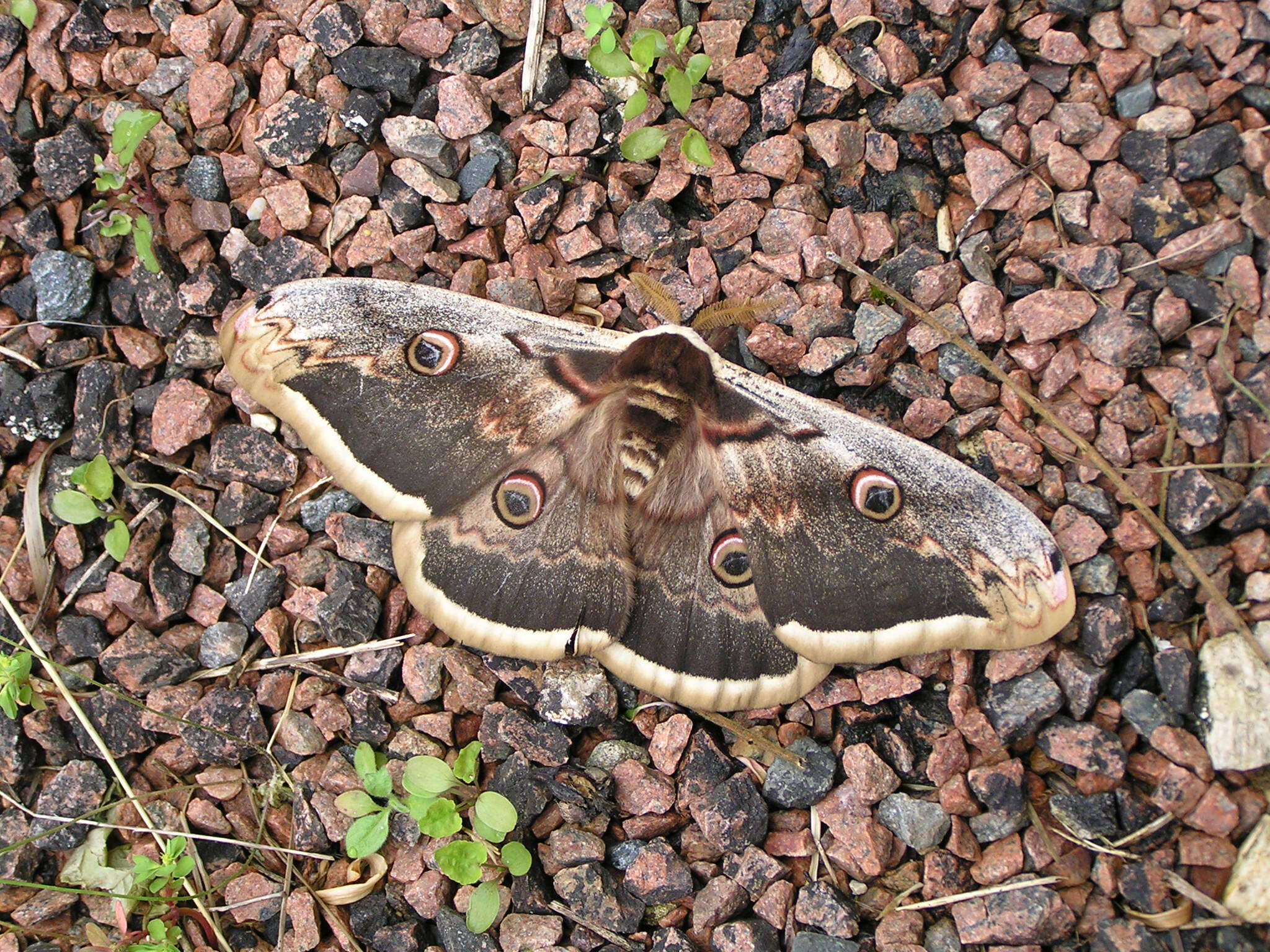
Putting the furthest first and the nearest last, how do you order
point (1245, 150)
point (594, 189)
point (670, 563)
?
point (594, 189), point (1245, 150), point (670, 563)

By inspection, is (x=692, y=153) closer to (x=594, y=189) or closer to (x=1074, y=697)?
(x=594, y=189)

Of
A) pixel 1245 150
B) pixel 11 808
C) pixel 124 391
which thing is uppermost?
pixel 1245 150

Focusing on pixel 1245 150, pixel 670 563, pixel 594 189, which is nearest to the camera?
pixel 670 563

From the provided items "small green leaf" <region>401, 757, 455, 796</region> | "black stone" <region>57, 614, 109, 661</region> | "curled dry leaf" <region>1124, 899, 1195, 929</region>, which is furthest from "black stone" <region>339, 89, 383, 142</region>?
"curled dry leaf" <region>1124, 899, 1195, 929</region>

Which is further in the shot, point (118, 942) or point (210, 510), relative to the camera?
point (210, 510)

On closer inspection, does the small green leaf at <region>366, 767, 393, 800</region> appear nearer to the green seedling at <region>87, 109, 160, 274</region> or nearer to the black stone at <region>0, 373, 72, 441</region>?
the black stone at <region>0, 373, 72, 441</region>

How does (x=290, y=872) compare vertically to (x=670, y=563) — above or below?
below

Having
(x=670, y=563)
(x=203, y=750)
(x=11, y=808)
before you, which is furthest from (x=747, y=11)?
(x=11, y=808)

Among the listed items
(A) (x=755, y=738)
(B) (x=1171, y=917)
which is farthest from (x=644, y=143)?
(B) (x=1171, y=917)
